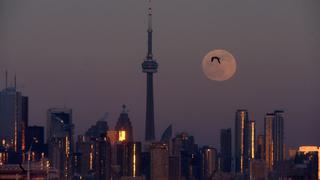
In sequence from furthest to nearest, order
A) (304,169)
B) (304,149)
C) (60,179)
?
(60,179)
(304,169)
(304,149)

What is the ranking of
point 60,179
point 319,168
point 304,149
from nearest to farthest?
point 304,149 → point 319,168 → point 60,179

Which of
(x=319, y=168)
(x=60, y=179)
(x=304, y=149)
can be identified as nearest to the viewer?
(x=304, y=149)

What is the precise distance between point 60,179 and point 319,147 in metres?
55.6

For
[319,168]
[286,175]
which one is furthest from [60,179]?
[319,168]

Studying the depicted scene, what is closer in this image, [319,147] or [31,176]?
[319,147]

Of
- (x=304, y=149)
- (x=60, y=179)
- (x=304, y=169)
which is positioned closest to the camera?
(x=304, y=149)

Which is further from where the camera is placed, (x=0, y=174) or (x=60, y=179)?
(x=60, y=179)

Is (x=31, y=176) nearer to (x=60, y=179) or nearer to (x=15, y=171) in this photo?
(x=15, y=171)

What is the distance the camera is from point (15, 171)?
154 metres

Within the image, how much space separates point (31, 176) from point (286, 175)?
132 feet

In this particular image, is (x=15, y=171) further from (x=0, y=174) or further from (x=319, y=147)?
(x=319, y=147)

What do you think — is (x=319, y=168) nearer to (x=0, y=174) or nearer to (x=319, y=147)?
(x=319, y=147)

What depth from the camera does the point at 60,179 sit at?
7347 inches

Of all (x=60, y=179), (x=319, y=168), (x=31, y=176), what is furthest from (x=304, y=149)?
(x=60, y=179)
